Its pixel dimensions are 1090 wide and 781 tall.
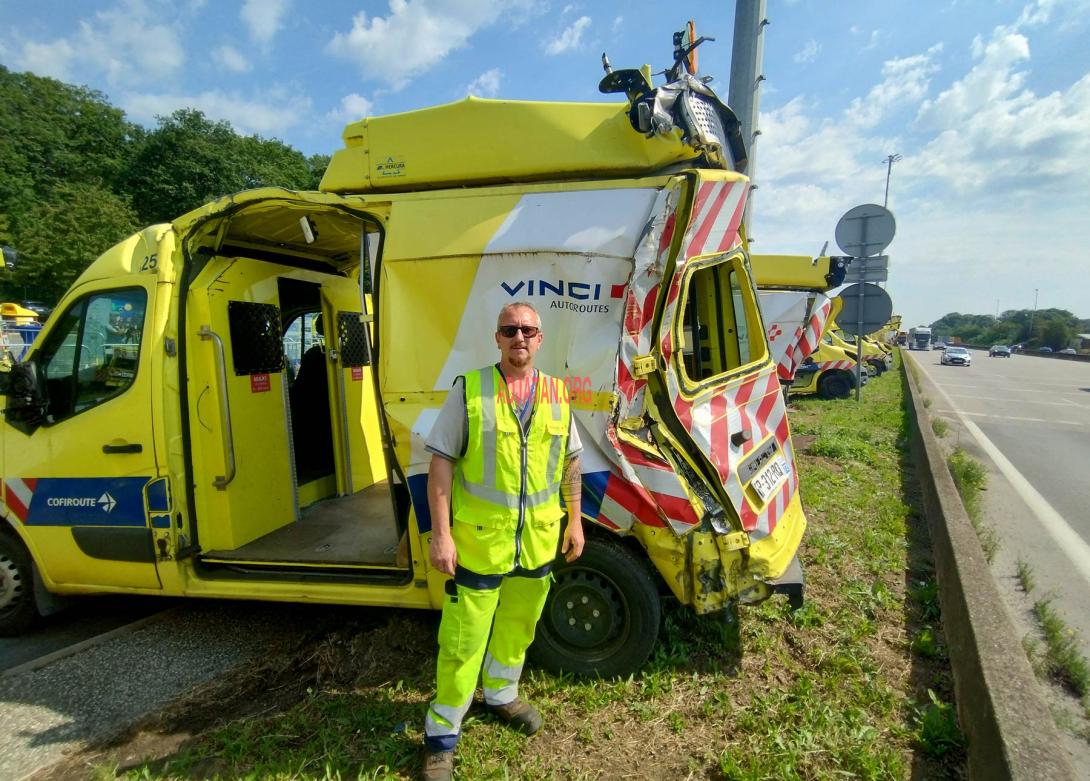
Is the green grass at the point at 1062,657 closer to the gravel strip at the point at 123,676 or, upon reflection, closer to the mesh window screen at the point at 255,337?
the gravel strip at the point at 123,676

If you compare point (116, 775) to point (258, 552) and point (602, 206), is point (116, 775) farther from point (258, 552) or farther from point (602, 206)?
point (602, 206)

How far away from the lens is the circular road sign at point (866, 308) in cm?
980

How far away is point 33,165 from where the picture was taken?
1476 inches

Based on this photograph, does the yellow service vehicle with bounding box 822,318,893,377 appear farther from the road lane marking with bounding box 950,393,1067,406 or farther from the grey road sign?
the grey road sign

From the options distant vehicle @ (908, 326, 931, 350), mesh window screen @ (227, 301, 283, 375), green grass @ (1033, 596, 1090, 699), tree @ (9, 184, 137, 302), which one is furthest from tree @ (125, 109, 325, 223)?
distant vehicle @ (908, 326, 931, 350)

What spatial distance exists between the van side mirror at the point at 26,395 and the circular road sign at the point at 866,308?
10543mm

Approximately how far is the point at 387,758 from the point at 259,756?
1.92ft

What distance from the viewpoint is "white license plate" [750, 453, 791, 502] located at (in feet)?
10.2

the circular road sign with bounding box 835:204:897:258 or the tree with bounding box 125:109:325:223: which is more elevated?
the tree with bounding box 125:109:325:223

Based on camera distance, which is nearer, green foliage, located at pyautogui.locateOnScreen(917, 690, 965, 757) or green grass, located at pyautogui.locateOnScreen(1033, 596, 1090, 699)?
green foliage, located at pyautogui.locateOnScreen(917, 690, 965, 757)

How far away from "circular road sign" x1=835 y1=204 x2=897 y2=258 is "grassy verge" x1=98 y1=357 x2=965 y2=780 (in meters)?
7.15

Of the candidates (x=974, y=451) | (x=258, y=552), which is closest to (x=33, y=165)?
(x=258, y=552)

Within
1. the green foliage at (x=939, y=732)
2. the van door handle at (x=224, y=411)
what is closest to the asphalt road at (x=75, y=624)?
the van door handle at (x=224, y=411)

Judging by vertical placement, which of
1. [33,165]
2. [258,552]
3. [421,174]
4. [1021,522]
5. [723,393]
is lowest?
[1021,522]
